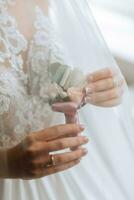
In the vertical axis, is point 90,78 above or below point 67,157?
above

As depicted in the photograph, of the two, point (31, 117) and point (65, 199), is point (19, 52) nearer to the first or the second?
point (31, 117)

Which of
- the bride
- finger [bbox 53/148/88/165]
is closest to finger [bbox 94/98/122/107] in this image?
the bride

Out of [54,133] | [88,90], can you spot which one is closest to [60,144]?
[54,133]

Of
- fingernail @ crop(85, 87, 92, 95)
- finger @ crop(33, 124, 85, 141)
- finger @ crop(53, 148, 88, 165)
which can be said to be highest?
fingernail @ crop(85, 87, 92, 95)

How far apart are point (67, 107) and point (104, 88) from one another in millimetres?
88

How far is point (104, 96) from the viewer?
654 millimetres

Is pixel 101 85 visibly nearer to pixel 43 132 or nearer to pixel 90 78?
pixel 90 78

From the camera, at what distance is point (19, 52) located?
25.1 inches

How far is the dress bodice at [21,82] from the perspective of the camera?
2.08 ft

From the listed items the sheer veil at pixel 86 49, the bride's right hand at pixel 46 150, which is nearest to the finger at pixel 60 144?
the bride's right hand at pixel 46 150

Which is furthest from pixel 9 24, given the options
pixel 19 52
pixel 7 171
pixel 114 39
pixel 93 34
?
pixel 114 39

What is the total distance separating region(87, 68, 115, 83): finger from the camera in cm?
65

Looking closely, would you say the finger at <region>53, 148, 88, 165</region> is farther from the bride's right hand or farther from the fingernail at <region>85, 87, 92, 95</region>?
the fingernail at <region>85, 87, 92, 95</region>

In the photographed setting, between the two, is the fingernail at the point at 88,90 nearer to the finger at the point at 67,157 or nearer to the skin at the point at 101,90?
the skin at the point at 101,90
